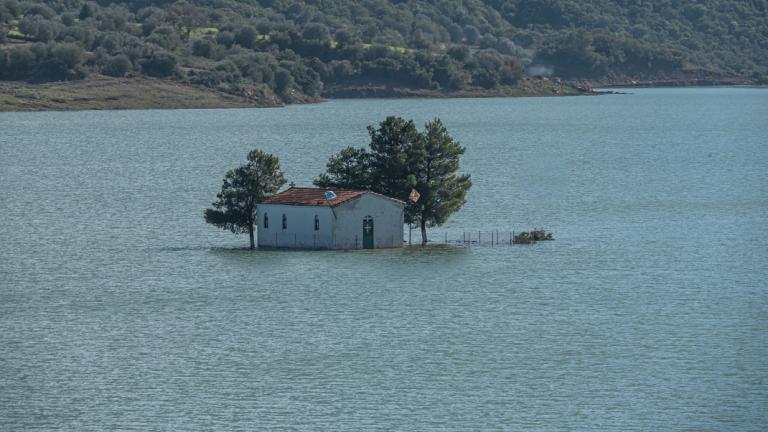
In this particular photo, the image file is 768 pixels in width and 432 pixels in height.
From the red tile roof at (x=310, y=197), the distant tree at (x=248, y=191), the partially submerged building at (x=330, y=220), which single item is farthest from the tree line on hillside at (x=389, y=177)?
the red tile roof at (x=310, y=197)

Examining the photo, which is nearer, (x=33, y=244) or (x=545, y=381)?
(x=545, y=381)

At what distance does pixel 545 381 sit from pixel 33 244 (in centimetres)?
4894

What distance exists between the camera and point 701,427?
187ft

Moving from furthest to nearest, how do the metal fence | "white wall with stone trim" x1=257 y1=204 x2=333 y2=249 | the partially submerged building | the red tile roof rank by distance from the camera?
1. the metal fence
2. "white wall with stone trim" x1=257 y1=204 x2=333 y2=249
3. the partially submerged building
4. the red tile roof

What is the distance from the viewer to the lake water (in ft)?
195

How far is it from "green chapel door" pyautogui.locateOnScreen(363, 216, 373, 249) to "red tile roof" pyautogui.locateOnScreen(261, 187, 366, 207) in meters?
1.88

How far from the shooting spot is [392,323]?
75875mm

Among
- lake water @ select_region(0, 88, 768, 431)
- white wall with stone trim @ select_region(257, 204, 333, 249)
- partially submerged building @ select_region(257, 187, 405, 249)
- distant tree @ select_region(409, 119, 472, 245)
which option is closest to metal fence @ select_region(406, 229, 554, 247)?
lake water @ select_region(0, 88, 768, 431)

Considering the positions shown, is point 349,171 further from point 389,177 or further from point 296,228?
point 296,228

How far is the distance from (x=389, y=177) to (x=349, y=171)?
2417mm

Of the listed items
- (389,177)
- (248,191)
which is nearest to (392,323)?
(389,177)

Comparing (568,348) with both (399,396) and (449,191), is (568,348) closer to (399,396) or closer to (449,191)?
(399,396)

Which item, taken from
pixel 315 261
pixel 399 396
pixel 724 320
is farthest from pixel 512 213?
pixel 399 396

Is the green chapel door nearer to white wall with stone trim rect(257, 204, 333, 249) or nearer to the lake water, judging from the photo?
the lake water
